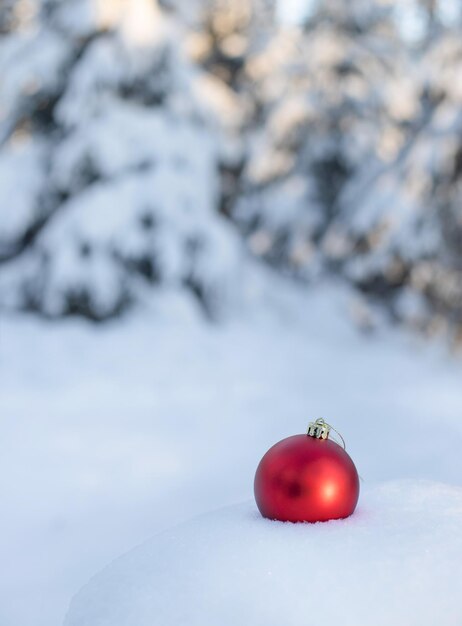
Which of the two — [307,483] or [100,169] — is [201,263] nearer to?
[100,169]

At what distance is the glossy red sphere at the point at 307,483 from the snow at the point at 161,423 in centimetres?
21

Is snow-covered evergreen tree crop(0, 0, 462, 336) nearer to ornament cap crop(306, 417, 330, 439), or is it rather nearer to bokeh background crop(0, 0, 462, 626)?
bokeh background crop(0, 0, 462, 626)

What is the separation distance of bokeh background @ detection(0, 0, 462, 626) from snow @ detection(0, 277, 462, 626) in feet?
0.09

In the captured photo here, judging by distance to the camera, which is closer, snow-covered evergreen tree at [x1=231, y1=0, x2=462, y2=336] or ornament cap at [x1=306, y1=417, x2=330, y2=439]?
ornament cap at [x1=306, y1=417, x2=330, y2=439]

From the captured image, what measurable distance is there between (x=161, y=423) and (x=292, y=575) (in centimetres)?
404

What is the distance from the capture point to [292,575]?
7.72 ft

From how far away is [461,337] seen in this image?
11.0 meters

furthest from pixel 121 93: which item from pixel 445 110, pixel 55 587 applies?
pixel 55 587

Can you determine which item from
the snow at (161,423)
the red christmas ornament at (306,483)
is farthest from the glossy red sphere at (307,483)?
the snow at (161,423)

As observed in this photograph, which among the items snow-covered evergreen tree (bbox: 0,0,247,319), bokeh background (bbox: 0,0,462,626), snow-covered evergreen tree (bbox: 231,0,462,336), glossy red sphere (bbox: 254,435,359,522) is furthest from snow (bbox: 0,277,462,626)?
snow-covered evergreen tree (bbox: 231,0,462,336)

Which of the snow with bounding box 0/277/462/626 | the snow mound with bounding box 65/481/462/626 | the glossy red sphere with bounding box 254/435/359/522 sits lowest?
the snow mound with bounding box 65/481/462/626

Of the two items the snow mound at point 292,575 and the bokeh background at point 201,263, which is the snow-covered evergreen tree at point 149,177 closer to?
the bokeh background at point 201,263

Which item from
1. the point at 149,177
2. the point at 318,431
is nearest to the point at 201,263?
the point at 149,177

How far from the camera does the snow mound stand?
2.24 metres
